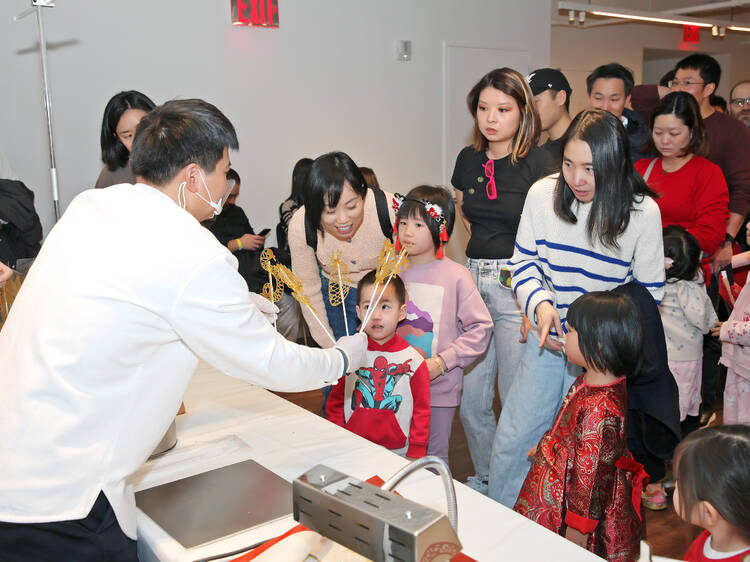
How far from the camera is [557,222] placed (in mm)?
2055

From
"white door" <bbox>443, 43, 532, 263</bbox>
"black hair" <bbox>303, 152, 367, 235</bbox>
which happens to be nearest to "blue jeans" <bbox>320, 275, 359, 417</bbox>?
"black hair" <bbox>303, 152, 367, 235</bbox>

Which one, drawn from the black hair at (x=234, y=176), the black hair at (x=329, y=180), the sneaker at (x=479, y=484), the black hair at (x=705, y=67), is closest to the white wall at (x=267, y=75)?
the black hair at (x=234, y=176)

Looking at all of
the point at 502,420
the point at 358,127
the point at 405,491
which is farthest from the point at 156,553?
the point at 358,127

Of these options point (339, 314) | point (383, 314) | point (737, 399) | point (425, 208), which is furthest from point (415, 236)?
point (737, 399)

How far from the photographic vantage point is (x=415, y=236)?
8.00ft

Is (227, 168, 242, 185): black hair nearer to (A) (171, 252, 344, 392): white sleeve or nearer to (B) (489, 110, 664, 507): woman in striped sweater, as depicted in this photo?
(B) (489, 110, 664, 507): woman in striped sweater

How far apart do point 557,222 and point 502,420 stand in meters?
0.67

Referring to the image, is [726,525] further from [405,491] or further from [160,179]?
[160,179]

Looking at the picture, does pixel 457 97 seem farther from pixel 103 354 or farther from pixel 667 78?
pixel 103 354

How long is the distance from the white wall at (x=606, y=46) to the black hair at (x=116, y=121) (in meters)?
5.69

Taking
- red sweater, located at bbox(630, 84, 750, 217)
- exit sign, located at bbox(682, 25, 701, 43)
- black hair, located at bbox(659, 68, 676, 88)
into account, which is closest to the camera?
red sweater, located at bbox(630, 84, 750, 217)

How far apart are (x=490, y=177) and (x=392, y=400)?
37.9 inches

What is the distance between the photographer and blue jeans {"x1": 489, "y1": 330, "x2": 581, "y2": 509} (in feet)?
6.97

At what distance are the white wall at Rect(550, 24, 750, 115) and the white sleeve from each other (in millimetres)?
→ 6979
